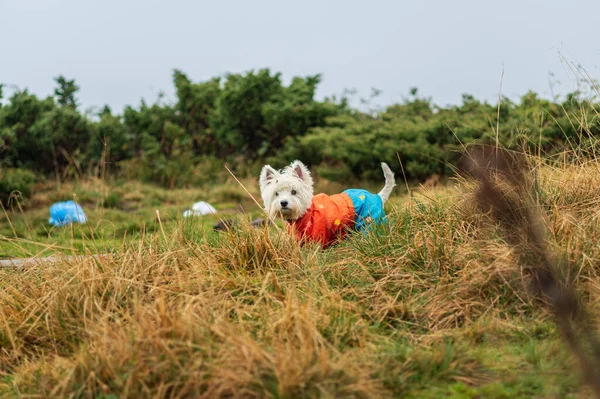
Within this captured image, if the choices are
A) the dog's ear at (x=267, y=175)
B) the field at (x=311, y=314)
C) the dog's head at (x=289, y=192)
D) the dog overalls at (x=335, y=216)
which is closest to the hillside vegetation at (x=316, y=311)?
the field at (x=311, y=314)

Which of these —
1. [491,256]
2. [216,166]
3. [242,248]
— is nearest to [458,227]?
[491,256]

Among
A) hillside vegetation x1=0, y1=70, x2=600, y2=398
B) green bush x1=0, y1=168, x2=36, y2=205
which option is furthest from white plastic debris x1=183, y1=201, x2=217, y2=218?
green bush x1=0, y1=168, x2=36, y2=205

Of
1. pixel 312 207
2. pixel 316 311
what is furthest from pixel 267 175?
pixel 316 311

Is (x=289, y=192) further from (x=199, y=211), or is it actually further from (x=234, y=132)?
(x=234, y=132)

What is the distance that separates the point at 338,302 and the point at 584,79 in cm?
319

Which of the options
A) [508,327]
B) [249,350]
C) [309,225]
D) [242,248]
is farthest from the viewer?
[309,225]

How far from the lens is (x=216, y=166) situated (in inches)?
622

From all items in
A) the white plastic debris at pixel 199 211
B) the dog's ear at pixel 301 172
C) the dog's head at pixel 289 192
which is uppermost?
the dog's ear at pixel 301 172

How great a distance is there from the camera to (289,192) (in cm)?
652

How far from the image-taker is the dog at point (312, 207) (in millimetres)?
6028

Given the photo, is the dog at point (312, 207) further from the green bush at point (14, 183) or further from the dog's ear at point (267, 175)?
the green bush at point (14, 183)

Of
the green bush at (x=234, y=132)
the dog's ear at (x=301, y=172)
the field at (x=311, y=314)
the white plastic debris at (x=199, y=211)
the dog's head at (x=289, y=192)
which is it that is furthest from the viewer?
the green bush at (x=234, y=132)

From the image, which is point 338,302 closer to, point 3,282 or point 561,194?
point 561,194

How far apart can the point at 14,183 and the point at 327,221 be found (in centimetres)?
759
